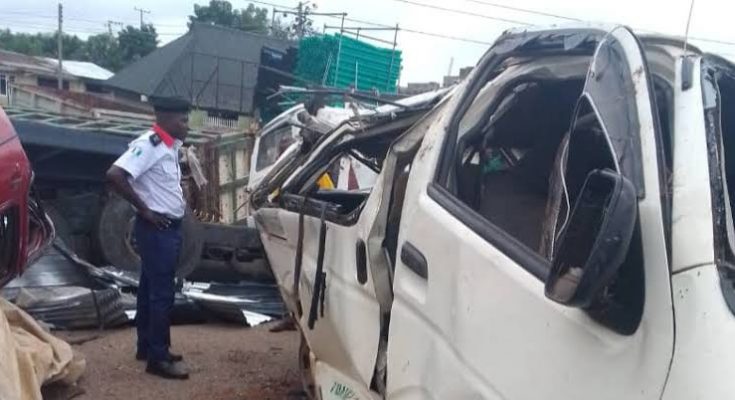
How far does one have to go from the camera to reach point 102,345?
6.40 m

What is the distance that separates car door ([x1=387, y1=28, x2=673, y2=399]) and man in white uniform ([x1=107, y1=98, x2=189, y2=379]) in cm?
283

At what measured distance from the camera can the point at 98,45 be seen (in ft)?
235

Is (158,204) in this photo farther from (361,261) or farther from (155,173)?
(361,261)

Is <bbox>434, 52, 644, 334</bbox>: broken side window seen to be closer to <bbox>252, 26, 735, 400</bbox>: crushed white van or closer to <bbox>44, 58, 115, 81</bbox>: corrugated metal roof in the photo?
<bbox>252, 26, 735, 400</bbox>: crushed white van

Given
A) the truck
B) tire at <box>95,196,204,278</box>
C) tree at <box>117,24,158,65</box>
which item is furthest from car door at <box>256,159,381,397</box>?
tree at <box>117,24,158,65</box>

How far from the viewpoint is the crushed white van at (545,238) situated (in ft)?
6.09

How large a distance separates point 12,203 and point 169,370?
2129 millimetres

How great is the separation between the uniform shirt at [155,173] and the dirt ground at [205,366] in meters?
1.01

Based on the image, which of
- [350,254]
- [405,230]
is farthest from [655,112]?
[350,254]

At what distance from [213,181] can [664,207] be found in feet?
31.1

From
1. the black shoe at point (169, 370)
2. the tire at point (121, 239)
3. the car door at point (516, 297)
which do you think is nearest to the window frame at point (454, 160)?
the car door at point (516, 297)

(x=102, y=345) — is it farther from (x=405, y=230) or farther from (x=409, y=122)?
(x=405, y=230)

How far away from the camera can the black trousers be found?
5.58m

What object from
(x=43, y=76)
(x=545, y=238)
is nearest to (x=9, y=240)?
(x=545, y=238)
